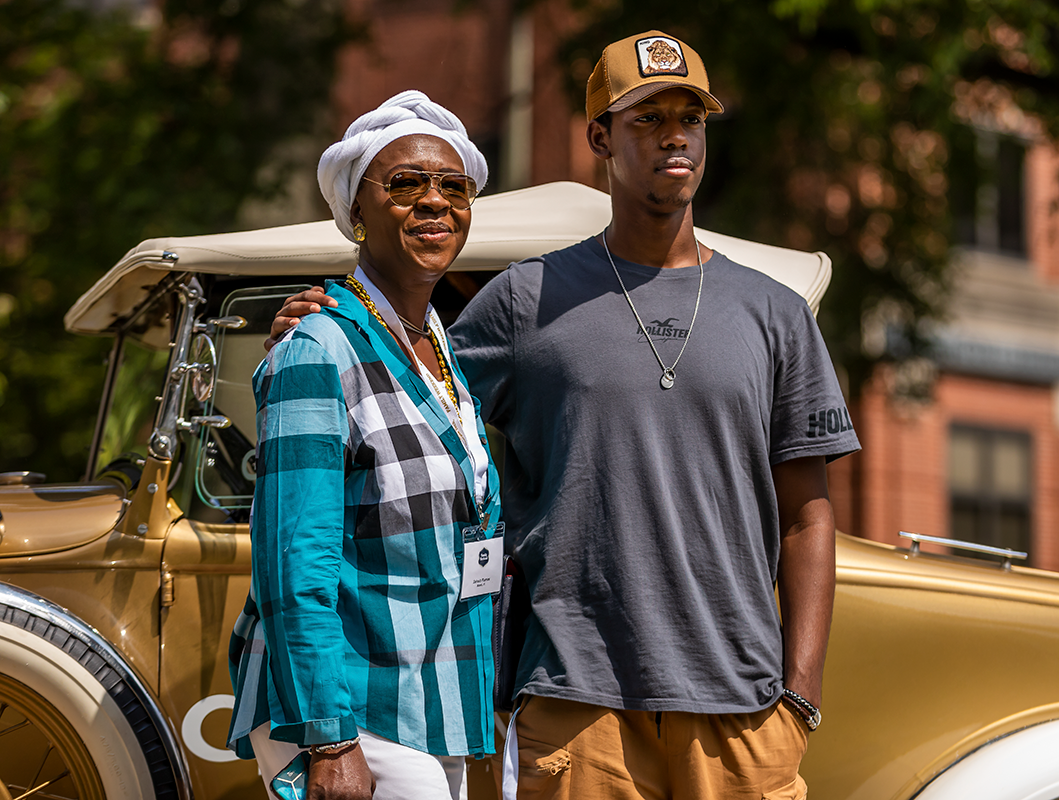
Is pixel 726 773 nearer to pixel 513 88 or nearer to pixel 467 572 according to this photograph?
pixel 467 572

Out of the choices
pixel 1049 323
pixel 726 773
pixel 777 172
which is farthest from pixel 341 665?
pixel 1049 323

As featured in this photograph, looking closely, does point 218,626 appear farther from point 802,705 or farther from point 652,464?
point 802,705

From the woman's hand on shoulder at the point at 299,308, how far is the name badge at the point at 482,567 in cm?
48

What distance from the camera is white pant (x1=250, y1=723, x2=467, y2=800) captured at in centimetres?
180

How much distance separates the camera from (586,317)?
231cm

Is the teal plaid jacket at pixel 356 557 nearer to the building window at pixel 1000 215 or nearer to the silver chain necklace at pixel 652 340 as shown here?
the silver chain necklace at pixel 652 340

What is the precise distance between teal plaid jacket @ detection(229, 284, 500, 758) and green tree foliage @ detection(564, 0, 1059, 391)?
17.5ft

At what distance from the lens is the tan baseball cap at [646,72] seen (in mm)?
2322

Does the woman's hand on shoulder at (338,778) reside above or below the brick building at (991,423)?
below

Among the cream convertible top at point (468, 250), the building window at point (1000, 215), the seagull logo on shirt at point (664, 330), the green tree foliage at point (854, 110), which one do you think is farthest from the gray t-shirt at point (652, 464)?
the building window at point (1000, 215)

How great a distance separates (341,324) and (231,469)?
4.33 ft

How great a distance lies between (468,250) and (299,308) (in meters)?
1.12

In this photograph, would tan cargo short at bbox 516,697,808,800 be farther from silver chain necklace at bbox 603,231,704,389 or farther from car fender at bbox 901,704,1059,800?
car fender at bbox 901,704,1059,800

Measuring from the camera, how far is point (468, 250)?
304 cm
